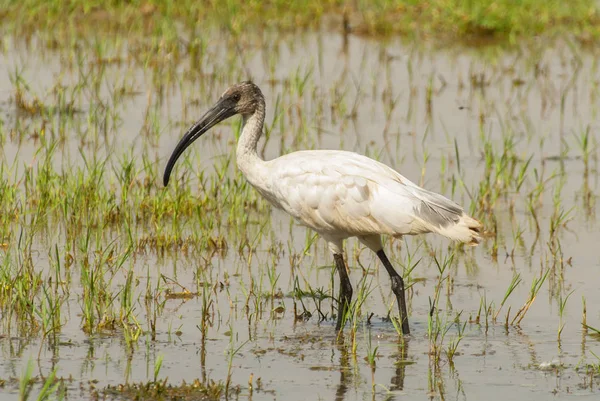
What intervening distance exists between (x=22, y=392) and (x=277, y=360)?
1706 mm

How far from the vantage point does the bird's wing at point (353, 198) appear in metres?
6.47

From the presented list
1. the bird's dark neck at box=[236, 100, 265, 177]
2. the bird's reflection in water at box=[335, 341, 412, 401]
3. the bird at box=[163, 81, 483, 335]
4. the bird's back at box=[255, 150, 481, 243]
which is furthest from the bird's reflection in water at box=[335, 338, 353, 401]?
the bird's dark neck at box=[236, 100, 265, 177]

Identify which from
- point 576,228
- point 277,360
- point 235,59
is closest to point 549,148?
point 576,228

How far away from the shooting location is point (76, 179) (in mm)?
8648

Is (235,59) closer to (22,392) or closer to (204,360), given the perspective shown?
(204,360)

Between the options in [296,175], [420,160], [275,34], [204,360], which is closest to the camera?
[204,360]

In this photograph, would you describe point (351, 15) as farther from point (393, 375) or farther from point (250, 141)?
point (393, 375)

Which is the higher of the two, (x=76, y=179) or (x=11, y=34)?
(x=11, y=34)

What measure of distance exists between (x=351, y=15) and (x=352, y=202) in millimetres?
9106

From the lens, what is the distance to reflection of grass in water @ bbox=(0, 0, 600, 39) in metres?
14.4

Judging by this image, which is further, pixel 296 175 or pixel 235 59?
pixel 235 59

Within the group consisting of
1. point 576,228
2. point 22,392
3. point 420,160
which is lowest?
point 22,392

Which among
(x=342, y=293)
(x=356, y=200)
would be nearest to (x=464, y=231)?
(x=356, y=200)

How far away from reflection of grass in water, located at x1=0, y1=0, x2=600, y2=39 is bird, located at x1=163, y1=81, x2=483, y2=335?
24.9ft
